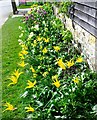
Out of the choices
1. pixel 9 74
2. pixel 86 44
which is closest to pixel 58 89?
pixel 86 44

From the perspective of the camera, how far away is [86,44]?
14.8ft

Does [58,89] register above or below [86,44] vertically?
below

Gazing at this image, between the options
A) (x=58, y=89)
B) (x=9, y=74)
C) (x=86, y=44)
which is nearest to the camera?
(x=58, y=89)

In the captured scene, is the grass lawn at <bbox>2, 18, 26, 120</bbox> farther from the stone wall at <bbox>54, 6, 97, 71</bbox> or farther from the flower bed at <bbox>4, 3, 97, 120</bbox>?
the stone wall at <bbox>54, 6, 97, 71</bbox>

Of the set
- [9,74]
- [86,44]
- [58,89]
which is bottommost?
[9,74]

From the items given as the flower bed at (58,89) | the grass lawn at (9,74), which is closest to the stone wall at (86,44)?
the flower bed at (58,89)

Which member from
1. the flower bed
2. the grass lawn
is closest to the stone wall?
the flower bed

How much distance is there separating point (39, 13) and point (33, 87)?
542 centimetres

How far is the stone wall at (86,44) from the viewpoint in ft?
13.2

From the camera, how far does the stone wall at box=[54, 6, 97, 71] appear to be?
13.2 ft

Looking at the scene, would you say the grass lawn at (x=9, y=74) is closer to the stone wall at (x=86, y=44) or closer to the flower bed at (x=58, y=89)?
the flower bed at (x=58, y=89)

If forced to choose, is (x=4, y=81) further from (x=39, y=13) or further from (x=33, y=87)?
(x=39, y=13)

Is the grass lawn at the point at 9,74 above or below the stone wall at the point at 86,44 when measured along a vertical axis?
below

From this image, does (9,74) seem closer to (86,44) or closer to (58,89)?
(86,44)
